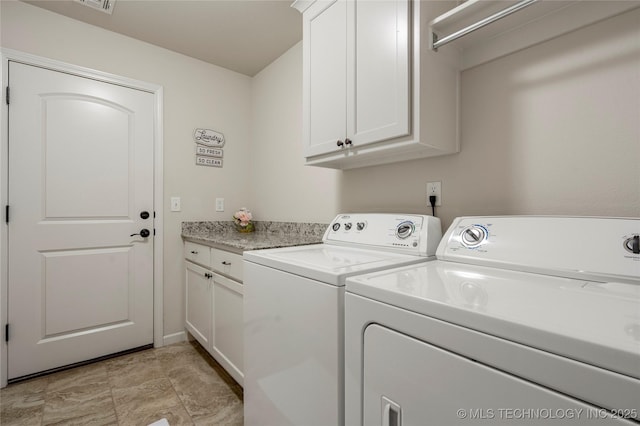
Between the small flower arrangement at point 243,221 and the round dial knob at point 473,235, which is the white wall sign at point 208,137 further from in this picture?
the round dial knob at point 473,235

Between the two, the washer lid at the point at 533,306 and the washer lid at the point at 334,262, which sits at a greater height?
the washer lid at the point at 334,262

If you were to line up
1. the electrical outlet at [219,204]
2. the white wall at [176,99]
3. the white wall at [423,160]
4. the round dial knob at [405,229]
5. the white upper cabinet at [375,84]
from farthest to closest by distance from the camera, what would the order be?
the electrical outlet at [219,204] → the white wall at [176,99] → the round dial knob at [405,229] → the white upper cabinet at [375,84] → the white wall at [423,160]

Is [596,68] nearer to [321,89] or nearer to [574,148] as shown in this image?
[574,148]

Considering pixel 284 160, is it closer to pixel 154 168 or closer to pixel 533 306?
pixel 154 168

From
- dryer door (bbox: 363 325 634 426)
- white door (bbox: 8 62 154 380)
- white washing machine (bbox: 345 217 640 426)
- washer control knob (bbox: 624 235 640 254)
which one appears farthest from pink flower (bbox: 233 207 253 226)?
washer control knob (bbox: 624 235 640 254)

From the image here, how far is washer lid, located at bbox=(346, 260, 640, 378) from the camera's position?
453 millimetres

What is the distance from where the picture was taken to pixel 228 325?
1.77 metres

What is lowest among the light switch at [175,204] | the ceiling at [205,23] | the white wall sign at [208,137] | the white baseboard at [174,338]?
the white baseboard at [174,338]

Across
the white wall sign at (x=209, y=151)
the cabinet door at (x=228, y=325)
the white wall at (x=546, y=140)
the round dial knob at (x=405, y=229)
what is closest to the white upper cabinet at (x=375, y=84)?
the white wall at (x=546, y=140)

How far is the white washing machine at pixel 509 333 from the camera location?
1.51 feet

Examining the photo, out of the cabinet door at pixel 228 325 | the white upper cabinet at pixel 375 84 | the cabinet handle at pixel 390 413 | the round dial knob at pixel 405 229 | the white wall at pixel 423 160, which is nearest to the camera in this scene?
the cabinet handle at pixel 390 413

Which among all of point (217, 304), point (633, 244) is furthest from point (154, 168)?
point (633, 244)

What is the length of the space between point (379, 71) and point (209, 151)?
187 cm

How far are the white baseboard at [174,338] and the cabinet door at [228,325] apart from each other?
719 mm
